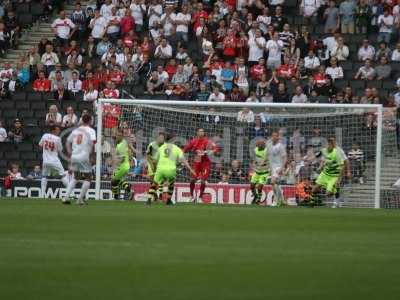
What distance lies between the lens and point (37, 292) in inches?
420

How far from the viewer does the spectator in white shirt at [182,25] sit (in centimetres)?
3488

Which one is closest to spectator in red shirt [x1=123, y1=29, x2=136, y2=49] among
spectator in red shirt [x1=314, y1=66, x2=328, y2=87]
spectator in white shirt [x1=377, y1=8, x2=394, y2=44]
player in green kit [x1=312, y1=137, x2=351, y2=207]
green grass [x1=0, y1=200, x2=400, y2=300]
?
spectator in red shirt [x1=314, y1=66, x2=328, y2=87]

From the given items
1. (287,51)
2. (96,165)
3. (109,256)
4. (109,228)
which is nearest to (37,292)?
(109,256)

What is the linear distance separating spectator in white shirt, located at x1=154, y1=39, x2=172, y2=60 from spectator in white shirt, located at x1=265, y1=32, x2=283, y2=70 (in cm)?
292

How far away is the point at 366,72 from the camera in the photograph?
1267 inches

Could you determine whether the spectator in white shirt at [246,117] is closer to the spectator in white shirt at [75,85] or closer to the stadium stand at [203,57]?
the stadium stand at [203,57]

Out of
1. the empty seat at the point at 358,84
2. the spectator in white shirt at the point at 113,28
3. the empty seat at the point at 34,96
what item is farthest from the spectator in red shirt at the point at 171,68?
the empty seat at the point at 358,84

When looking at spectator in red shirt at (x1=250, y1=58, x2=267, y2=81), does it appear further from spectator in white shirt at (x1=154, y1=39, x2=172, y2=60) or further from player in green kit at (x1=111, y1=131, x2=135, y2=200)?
player in green kit at (x1=111, y1=131, x2=135, y2=200)

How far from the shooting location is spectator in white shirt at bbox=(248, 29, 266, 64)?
33.3 meters

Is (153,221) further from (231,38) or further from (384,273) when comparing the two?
(231,38)

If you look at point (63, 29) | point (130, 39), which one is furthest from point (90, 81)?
point (63, 29)

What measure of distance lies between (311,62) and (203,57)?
322 centimetres

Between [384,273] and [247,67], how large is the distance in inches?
839

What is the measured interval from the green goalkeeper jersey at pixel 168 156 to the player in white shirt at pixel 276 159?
2.76 meters
